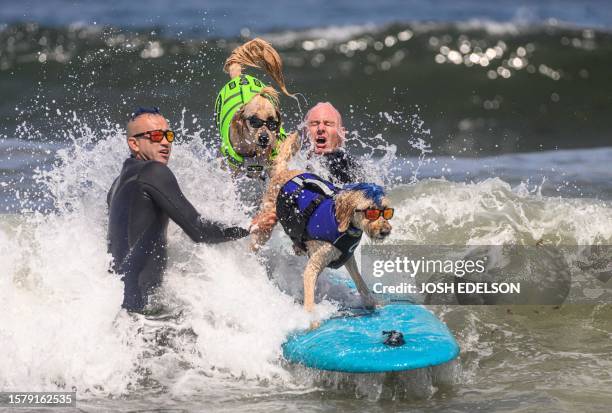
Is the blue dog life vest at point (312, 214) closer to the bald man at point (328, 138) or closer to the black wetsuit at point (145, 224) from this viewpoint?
the black wetsuit at point (145, 224)

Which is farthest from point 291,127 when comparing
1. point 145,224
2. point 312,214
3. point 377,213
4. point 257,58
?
point 377,213

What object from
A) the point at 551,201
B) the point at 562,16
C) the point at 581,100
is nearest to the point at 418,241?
the point at 551,201

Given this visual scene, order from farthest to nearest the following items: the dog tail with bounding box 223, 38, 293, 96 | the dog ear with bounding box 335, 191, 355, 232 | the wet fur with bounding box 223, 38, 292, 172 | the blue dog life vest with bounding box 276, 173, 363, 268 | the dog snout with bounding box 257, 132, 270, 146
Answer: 1. the dog tail with bounding box 223, 38, 293, 96
2. the dog snout with bounding box 257, 132, 270, 146
3. the wet fur with bounding box 223, 38, 292, 172
4. the blue dog life vest with bounding box 276, 173, 363, 268
5. the dog ear with bounding box 335, 191, 355, 232

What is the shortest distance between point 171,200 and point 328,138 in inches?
80.9

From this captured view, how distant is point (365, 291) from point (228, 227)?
1.05 metres

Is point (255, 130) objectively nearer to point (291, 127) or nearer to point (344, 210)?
point (344, 210)

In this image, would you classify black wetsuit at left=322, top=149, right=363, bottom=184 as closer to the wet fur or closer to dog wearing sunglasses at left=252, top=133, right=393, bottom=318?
the wet fur

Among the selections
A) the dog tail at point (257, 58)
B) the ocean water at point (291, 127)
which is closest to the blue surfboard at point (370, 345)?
the ocean water at point (291, 127)

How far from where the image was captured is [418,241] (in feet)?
32.9

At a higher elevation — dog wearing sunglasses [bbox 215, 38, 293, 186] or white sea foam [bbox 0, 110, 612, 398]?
dog wearing sunglasses [bbox 215, 38, 293, 186]

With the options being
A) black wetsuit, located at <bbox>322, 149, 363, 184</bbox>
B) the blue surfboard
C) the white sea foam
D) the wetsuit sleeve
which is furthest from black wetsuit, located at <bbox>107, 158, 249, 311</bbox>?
black wetsuit, located at <bbox>322, 149, 363, 184</bbox>

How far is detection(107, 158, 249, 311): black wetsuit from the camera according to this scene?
641cm

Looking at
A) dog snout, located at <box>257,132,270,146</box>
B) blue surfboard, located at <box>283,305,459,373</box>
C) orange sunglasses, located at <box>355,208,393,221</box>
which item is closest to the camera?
blue surfboard, located at <box>283,305,459,373</box>

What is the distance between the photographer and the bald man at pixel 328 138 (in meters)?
8.12
